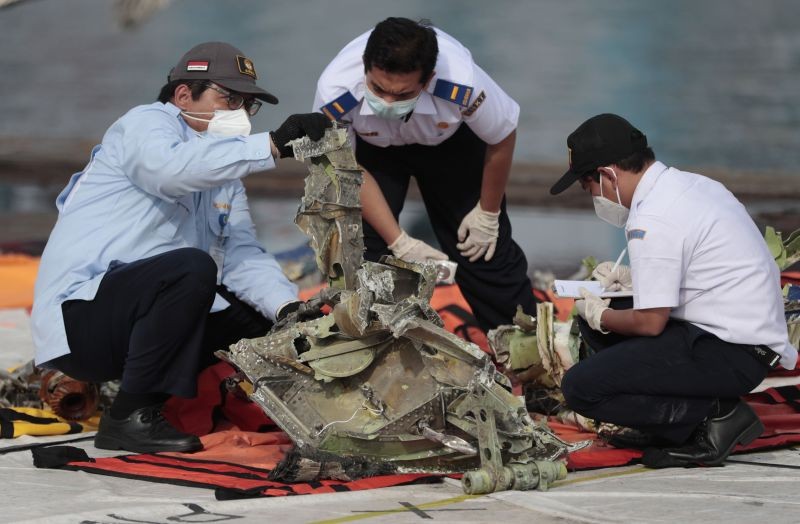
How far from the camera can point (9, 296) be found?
525 centimetres

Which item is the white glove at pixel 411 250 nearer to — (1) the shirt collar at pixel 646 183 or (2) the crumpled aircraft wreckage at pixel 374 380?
(2) the crumpled aircraft wreckage at pixel 374 380

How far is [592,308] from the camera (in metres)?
3.12

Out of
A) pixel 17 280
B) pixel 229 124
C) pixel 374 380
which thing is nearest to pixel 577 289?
pixel 374 380

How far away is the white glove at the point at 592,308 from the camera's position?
309 cm

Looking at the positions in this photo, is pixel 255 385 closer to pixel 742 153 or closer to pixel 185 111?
pixel 185 111

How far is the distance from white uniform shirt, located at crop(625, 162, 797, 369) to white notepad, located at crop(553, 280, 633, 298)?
25 cm

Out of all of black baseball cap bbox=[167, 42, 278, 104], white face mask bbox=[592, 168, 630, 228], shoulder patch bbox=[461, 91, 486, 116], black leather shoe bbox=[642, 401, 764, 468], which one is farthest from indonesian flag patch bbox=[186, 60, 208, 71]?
black leather shoe bbox=[642, 401, 764, 468]

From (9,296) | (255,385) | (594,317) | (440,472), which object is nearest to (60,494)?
(255,385)

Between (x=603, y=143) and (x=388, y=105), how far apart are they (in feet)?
2.79

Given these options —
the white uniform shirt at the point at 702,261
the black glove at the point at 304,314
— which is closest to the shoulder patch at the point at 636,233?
the white uniform shirt at the point at 702,261

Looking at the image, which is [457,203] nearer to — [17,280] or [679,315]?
[679,315]

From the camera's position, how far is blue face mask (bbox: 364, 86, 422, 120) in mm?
3549

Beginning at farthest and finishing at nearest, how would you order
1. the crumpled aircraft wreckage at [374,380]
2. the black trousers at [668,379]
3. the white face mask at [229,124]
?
the white face mask at [229,124] < the black trousers at [668,379] < the crumpled aircraft wreckage at [374,380]

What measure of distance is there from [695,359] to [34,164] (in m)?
6.58
